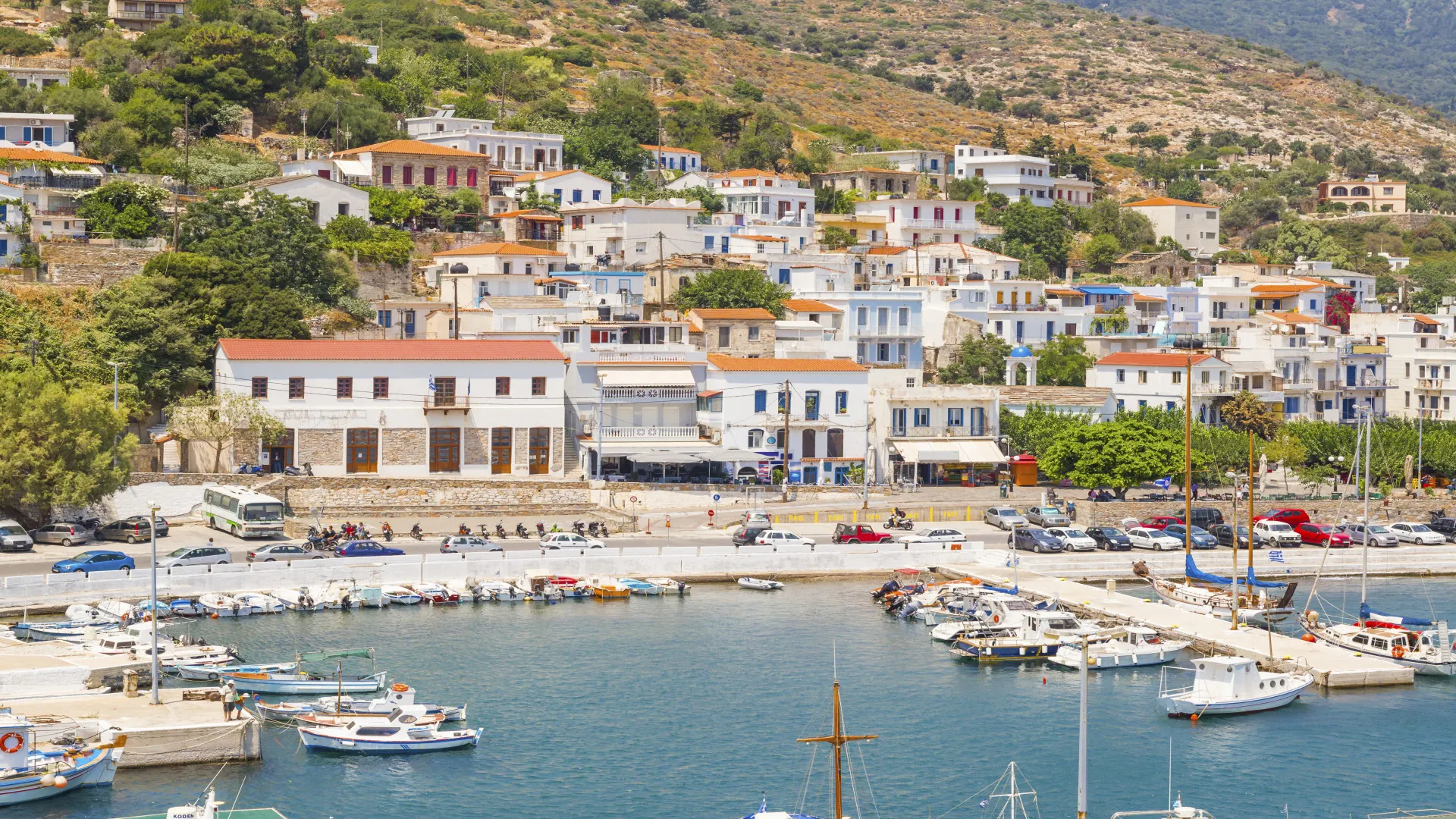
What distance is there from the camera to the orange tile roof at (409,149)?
9988 cm

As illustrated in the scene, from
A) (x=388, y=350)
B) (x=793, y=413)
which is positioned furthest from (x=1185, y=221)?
(x=388, y=350)

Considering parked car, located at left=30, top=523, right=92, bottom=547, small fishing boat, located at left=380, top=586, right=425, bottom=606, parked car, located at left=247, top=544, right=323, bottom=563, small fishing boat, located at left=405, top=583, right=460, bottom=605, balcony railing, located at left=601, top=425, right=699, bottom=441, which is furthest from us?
balcony railing, located at left=601, top=425, right=699, bottom=441

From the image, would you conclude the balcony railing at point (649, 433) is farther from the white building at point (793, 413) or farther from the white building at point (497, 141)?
the white building at point (497, 141)

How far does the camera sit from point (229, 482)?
6359 cm

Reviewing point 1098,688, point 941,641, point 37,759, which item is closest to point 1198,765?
point 1098,688

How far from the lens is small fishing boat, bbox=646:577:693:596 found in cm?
5725

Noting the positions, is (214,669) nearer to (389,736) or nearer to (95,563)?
(389,736)

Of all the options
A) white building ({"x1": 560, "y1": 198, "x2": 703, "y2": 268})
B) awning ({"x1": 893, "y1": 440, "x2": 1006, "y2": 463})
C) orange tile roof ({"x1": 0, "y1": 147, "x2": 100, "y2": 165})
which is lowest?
awning ({"x1": 893, "y1": 440, "x2": 1006, "y2": 463})

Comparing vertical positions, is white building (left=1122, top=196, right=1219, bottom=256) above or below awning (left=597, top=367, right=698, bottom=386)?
above

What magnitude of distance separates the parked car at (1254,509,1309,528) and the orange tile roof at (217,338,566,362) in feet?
91.4

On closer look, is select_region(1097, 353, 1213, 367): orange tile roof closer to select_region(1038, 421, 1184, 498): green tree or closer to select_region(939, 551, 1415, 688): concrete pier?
select_region(1038, 421, 1184, 498): green tree

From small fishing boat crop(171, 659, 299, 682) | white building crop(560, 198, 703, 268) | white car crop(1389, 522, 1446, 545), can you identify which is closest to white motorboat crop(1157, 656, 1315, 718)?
small fishing boat crop(171, 659, 299, 682)

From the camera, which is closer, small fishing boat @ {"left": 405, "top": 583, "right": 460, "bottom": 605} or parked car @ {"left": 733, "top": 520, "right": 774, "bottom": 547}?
small fishing boat @ {"left": 405, "top": 583, "right": 460, "bottom": 605}

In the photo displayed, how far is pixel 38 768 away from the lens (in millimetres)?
35688
